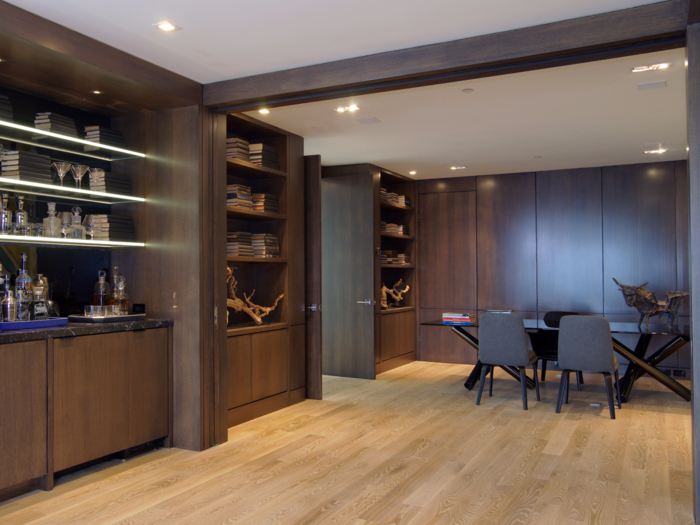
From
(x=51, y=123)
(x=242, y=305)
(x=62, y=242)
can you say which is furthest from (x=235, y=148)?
(x=62, y=242)

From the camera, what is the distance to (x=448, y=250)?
848 centimetres

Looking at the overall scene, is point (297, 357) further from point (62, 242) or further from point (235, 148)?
point (62, 242)

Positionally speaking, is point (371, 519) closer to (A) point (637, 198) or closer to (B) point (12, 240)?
(B) point (12, 240)

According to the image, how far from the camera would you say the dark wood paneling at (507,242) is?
794 cm

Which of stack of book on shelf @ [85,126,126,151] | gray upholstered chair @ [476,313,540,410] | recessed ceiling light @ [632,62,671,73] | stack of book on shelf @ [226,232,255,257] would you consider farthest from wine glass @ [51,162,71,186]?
recessed ceiling light @ [632,62,671,73]

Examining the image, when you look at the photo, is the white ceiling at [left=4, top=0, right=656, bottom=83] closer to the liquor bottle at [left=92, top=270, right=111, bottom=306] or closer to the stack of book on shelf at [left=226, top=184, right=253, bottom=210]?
the stack of book on shelf at [left=226, top=184, right=253, bottom=210]

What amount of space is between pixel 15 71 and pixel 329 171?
14.7 feet

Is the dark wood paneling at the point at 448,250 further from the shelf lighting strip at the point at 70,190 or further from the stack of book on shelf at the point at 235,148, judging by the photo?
the shelf lighting strip at the point at 70,190

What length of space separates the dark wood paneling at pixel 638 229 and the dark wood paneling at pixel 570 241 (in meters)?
0.13

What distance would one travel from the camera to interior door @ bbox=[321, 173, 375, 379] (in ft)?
23.4

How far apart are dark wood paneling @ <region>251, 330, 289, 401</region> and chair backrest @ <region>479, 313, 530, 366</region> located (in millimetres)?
1998

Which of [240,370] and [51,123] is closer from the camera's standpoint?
[51,123]

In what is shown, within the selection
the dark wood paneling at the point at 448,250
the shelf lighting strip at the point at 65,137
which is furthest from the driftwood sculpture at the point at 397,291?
Answer: the shelf lighting strip at the point at 65,137

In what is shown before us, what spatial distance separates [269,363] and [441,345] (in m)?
3.85
